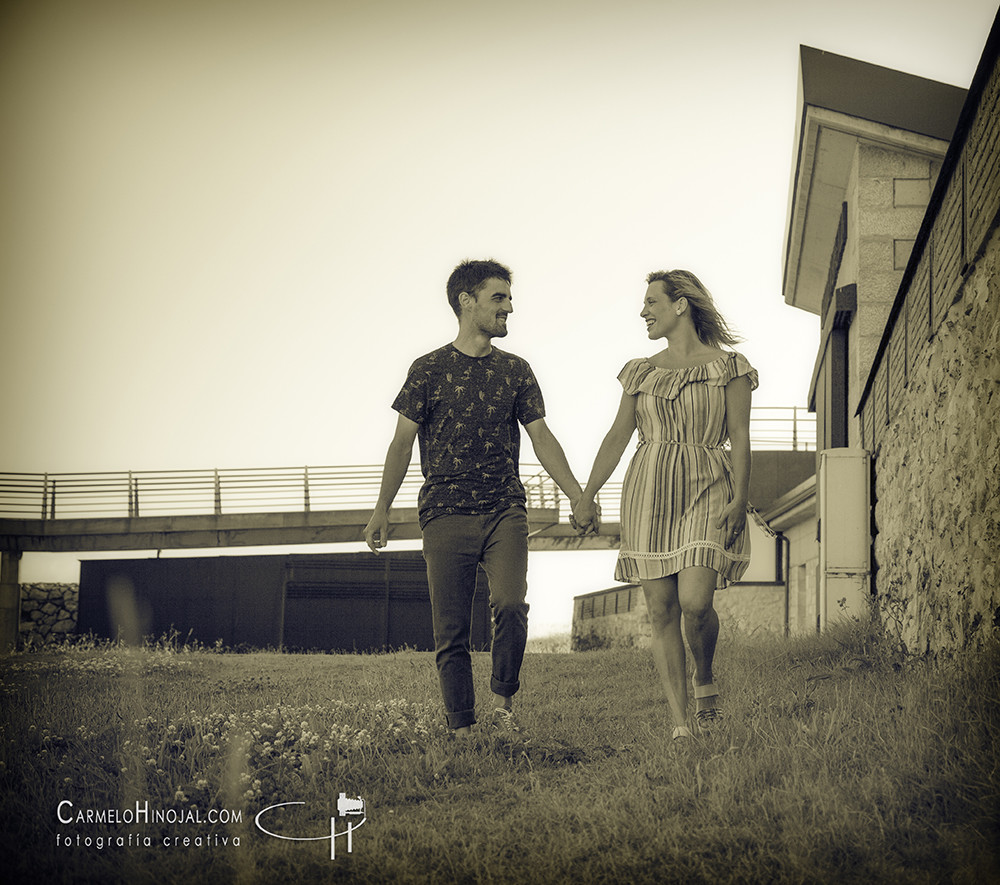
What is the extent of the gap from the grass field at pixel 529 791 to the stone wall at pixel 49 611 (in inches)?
591

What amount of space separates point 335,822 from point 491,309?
245cm

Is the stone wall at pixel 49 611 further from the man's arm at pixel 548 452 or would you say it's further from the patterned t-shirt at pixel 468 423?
the man's arm at pixel 548 452

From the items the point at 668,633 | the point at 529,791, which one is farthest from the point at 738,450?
the point at 529,791

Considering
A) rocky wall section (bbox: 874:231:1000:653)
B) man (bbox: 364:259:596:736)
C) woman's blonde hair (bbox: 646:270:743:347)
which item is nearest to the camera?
rocky wall section (bbox: 874:231:1000:653)

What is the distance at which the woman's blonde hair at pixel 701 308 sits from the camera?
16.6 feet

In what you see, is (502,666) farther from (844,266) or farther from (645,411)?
(844,266)

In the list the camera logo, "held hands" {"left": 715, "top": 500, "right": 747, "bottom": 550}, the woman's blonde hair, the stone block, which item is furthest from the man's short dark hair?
the stone block

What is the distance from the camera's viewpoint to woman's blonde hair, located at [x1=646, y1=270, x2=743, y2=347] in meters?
5.07

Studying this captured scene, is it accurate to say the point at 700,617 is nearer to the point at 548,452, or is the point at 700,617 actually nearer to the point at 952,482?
the point at 548,452

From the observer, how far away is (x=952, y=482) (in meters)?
5.04

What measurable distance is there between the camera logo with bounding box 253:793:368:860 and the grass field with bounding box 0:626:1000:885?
0.02 meters

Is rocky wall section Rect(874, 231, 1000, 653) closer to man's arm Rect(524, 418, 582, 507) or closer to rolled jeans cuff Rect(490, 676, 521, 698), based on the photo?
man's arm Rect(524, 418, 582, 507)

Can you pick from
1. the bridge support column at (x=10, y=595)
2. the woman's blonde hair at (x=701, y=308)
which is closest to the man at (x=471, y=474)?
the woman's blonde hair at (x=701, y=308)

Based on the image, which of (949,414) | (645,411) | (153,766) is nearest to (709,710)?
(645,411)
